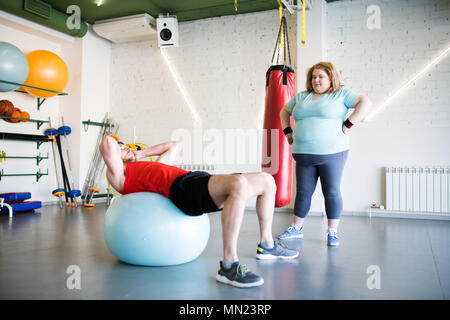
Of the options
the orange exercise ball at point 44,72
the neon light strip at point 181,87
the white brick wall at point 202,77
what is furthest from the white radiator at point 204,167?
the orange exercise ball at point 44,72

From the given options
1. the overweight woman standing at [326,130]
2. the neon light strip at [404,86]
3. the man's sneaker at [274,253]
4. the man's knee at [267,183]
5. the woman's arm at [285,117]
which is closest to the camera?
the man's knee at [267,183]

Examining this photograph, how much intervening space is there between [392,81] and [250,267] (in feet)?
12.1

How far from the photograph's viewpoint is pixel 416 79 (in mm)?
4707

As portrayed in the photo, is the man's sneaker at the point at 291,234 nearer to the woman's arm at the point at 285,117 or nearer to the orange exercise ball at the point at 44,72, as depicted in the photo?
the woman's arm at the point at 285,117

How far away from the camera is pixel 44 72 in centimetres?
508

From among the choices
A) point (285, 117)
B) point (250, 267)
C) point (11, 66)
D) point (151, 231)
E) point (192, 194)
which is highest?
point (11, 66)

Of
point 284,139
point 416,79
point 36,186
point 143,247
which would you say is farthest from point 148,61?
point 143,247

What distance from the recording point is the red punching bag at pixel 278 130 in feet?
11.4

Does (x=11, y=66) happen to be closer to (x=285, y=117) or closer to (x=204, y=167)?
(x=204, y=167)

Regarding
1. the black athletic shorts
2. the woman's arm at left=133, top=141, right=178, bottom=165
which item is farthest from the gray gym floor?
the woman's arm at left=133, top=141, right=178, bottom=165

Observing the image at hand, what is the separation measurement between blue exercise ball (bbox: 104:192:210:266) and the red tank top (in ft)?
0.16

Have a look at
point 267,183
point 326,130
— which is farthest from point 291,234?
point 267,183

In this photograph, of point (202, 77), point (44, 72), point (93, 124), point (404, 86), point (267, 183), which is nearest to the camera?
point (267, 183)
